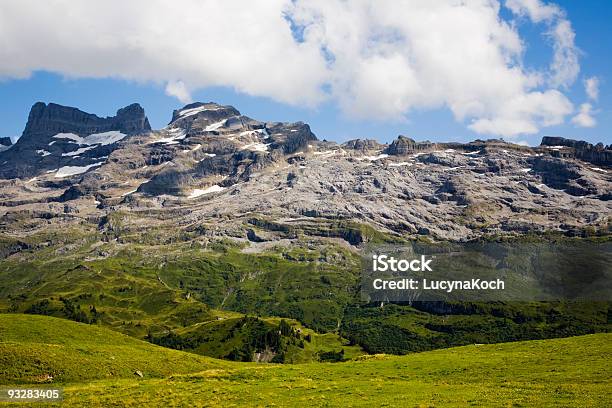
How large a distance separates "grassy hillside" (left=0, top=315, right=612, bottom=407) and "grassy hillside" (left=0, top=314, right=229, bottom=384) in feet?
0.74

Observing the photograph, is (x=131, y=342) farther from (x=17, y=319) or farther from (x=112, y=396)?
(x=112, y=396)

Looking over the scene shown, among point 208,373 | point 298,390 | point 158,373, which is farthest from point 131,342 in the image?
point 298,390

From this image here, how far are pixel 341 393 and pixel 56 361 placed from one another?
3886cm

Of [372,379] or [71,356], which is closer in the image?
[372,379]

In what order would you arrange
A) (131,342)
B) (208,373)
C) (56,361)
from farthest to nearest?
(131,342) → (56,361) → (208,373)

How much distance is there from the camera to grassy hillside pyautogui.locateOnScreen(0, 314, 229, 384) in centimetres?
6078

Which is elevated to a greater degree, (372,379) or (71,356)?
(372,379)

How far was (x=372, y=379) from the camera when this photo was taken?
2114 inches

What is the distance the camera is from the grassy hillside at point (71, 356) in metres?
60.8

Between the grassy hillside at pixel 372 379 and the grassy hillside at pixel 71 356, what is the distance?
225 millimetres

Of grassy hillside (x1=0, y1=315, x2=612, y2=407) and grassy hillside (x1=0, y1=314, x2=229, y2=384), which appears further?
grassy hillside (x1=0, y1=314, x2=229, y2=384)

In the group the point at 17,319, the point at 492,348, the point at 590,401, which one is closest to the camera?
the point at 590,401

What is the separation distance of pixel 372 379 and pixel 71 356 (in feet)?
133

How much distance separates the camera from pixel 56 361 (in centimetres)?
6344
